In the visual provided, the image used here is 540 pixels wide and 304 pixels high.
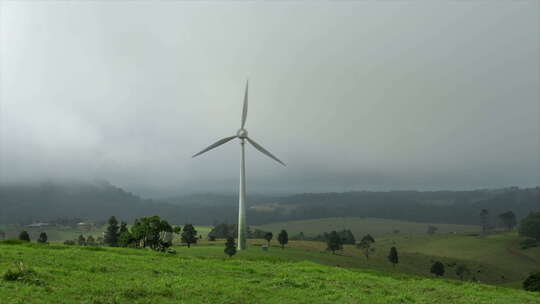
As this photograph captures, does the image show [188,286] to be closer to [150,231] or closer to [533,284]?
[533,284]

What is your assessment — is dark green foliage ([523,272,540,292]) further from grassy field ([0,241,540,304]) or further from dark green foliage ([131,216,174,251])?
dark green foliage ([131,216,174,251])

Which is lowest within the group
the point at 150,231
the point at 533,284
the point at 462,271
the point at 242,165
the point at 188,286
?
the point at 462,271

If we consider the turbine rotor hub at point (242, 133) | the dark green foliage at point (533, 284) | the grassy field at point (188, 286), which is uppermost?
the turbine rotor hub at point (242, 133)

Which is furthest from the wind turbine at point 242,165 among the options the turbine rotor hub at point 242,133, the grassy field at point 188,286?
the grassy field at point 188,286

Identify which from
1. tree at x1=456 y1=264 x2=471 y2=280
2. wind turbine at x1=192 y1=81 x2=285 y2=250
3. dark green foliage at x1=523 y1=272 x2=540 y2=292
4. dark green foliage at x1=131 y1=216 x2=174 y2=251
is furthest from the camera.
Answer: tree at x1=456 y1=264 x2=471 y2=280

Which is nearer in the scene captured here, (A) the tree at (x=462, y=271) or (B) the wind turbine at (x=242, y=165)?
(B) the wind turbine at (x=242, y=165)

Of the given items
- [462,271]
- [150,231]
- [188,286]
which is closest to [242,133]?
[150,231]

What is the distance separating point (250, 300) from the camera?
30.6 m

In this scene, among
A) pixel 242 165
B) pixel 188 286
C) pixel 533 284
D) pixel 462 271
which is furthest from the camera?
pixel 462 271

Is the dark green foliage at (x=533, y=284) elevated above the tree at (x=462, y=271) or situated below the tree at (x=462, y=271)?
above

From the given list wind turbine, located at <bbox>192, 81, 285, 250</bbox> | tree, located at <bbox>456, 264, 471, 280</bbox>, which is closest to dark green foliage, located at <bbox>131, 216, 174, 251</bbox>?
Result: wind turbine, located at <bbox>192, 81, 285, 250</bbox>

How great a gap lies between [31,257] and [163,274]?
600 inches

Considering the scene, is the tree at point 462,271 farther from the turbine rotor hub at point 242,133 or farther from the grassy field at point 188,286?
the grassy field at point 188,286

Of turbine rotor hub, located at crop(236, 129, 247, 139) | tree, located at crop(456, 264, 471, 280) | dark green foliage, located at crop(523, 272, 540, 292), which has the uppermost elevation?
turbine rotor hub, located at crop(236, 129, 247, 139)
